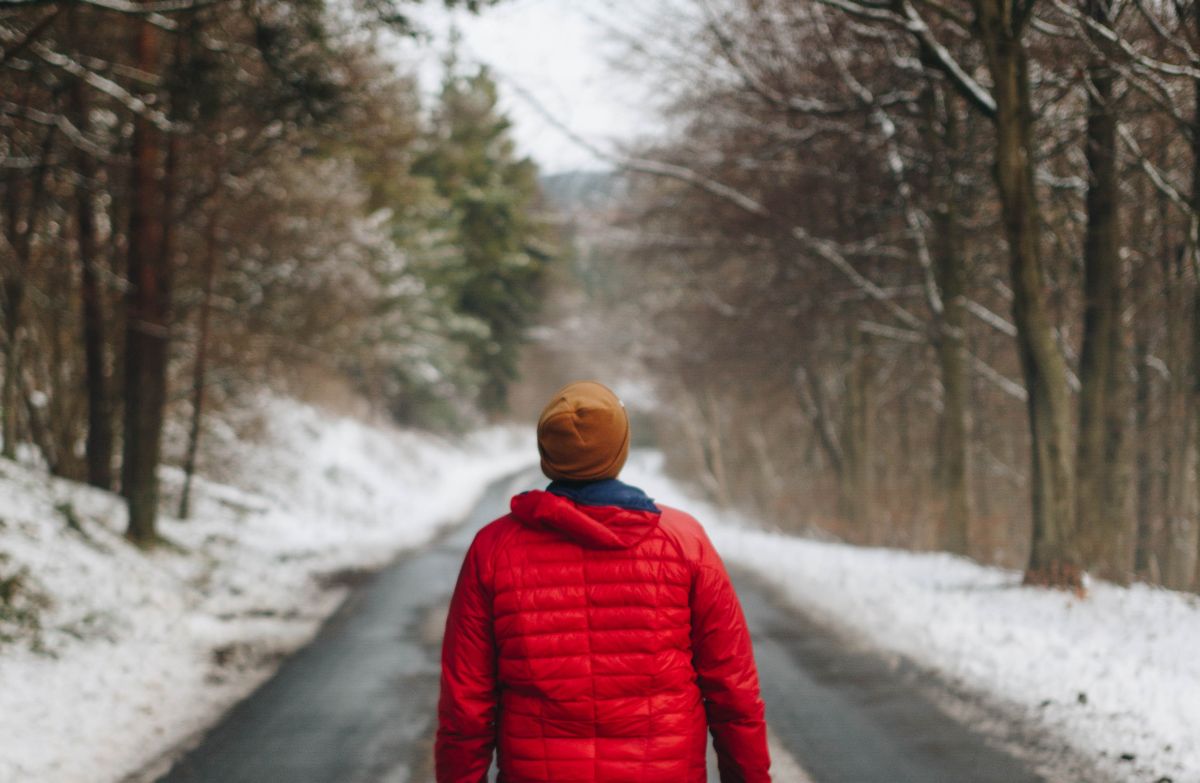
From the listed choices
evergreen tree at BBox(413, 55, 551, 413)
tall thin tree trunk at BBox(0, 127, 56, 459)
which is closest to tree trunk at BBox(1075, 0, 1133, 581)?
tall thin tree trunk at BBox(0, 127, 56, 459)

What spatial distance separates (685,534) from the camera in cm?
263

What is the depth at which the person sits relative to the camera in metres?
2.52

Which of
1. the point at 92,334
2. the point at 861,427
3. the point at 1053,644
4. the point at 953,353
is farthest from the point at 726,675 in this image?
the point at 861,427

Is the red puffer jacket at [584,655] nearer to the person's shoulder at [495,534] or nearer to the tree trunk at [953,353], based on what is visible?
the person's shoulder at [495,534]

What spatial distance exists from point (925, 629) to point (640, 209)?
13.8 m

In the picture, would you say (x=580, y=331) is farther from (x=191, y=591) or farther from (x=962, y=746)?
(x=962, y=746)

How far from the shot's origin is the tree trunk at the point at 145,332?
1186cm

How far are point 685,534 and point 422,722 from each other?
4462 millimetres

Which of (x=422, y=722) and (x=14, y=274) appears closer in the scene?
(x=422, y=722)

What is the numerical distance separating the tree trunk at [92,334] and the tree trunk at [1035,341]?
1000cm

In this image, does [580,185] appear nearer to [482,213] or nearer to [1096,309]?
[1096,309]

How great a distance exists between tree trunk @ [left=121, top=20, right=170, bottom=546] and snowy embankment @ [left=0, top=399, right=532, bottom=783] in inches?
21.4

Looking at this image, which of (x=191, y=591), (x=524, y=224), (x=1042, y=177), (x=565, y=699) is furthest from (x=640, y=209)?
(x=524, y=224)

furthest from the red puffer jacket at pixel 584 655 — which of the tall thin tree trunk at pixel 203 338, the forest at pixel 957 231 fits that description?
the tall thin tree trunk at pixel 203 338
